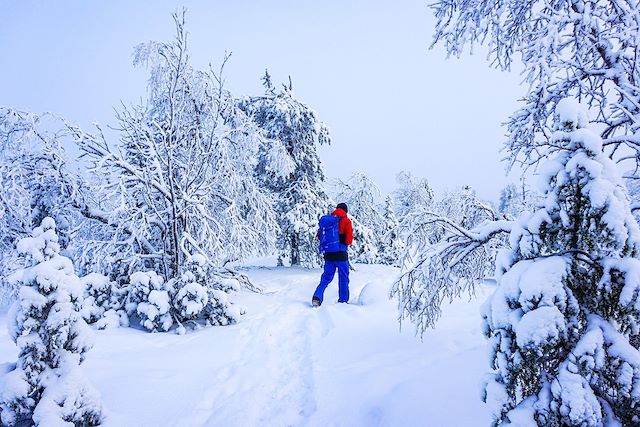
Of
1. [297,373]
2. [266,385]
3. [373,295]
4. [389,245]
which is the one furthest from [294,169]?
[266,385]

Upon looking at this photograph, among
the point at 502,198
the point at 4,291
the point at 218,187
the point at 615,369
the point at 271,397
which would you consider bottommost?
the point at 271,397

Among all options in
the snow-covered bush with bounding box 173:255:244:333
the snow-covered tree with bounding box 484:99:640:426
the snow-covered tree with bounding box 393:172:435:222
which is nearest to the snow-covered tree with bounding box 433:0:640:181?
the snow-covered tree with bounding box 484:99:640:426

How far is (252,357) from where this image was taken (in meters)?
4.46

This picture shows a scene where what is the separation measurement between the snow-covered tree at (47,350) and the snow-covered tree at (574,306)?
2855 millimetres

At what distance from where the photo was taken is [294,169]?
13055mm

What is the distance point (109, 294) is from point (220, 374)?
3.29 m

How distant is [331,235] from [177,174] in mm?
3637

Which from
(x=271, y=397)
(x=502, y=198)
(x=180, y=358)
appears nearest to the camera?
(x=271, y=397)

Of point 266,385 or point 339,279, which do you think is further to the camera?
point 339,279

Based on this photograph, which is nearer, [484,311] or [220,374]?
[484,311]

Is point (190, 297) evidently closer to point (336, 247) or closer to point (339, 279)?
point (339, 279)

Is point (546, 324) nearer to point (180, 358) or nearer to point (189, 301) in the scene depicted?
point (180, 358)

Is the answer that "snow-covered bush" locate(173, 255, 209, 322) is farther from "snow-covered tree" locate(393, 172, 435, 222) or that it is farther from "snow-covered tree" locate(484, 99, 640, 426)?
"snow-covered tree" locate(393, 172, 435, 222)

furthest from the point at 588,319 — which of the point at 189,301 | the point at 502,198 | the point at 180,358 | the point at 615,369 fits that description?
the point at 502,198
